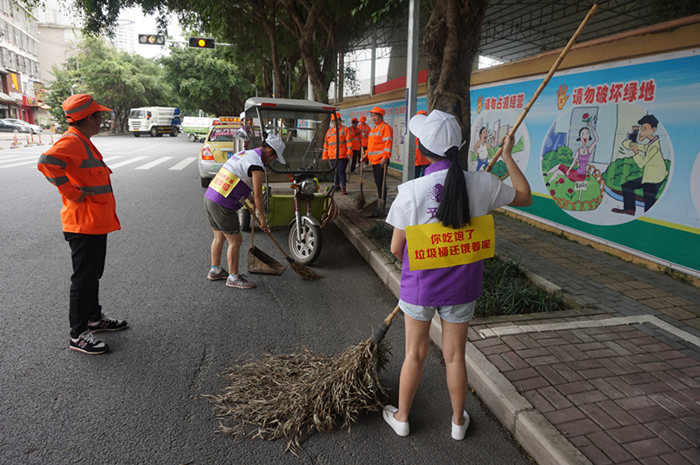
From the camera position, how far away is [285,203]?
6090 millimetres

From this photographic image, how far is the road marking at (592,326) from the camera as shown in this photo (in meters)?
3.61

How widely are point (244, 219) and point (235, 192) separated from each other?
98.7 inches

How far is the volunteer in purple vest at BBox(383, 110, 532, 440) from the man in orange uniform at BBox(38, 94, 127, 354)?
2420 mm

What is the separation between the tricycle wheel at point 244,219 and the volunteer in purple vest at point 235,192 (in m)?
2.12

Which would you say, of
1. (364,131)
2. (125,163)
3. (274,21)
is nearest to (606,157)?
(364,131)

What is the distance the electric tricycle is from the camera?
5879mm

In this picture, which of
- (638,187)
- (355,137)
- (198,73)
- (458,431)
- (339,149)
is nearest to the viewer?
(458,431)

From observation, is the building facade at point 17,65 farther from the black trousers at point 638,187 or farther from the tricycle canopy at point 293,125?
the black trousers at point 638,187

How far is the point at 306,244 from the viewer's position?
232 inches

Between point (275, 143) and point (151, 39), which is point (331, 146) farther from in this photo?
point (151, 39)

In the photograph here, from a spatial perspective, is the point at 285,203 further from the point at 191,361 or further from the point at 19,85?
the point at 19,85

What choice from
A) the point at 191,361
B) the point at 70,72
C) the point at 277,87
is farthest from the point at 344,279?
the point at 70,72

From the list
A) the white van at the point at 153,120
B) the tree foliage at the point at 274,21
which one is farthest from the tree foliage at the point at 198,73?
the tree foliage at the point at 274,21

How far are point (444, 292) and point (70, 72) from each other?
5697 centimetres
